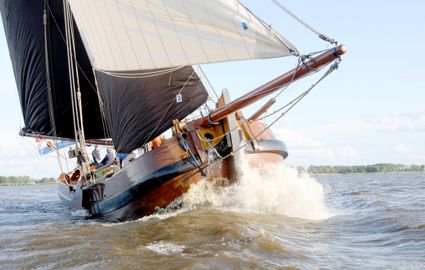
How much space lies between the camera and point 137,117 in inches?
462

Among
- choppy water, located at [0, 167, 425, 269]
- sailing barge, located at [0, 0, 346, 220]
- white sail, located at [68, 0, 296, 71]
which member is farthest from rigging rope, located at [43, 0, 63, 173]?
choppy water, located at [0, 167, 425, 269]

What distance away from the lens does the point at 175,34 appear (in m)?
9.06

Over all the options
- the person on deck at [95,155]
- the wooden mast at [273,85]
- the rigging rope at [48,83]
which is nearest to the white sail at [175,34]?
the wooden mast at [273,85]

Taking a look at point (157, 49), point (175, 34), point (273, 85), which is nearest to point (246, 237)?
point (273, 85)

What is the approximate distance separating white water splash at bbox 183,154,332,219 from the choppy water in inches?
0.8

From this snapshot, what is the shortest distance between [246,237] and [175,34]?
3.66m

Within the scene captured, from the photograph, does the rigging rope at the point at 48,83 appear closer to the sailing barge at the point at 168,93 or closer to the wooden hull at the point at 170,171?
the sailing barge at the point at 168,93

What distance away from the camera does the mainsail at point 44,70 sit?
18.5 metres

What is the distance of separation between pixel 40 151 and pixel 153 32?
1719 cm

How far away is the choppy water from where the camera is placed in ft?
21.5

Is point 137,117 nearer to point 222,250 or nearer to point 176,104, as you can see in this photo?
point 176,104

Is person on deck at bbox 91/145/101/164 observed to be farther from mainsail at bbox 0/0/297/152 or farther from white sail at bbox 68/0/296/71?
white sail at bbox 68/0/296/71

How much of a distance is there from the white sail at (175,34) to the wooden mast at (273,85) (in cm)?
63

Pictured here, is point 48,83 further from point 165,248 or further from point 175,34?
point 165,248
